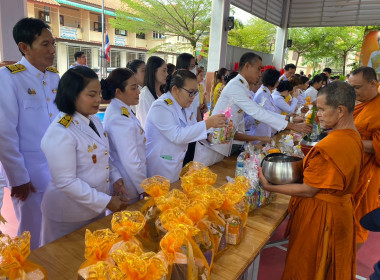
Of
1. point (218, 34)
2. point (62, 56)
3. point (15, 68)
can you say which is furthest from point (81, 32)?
point (15, 68)

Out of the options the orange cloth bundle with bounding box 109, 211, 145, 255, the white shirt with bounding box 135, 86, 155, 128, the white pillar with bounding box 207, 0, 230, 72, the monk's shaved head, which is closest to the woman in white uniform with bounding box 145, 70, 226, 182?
the monk's shaved head

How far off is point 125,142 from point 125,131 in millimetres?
71

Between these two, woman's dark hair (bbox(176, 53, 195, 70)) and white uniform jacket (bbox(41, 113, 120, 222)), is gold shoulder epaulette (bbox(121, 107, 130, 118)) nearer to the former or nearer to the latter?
white uniform jacket (bbox(41, 113, 120, 222))

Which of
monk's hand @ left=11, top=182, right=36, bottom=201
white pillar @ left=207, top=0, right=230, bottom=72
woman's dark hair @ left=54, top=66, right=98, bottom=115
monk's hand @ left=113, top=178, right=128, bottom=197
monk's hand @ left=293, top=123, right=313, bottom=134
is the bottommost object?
monk's hand @ left=11, top=182, right=36, bottom=201

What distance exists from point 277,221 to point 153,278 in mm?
1008

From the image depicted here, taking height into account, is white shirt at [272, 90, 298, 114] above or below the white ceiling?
below

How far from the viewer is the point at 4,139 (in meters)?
1.76

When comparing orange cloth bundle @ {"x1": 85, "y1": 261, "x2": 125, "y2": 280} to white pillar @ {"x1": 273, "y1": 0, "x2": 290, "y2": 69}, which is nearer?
orange cloth bundle @ {"x1": 85, "y1": 261, "x2": 125, "y2": 280}

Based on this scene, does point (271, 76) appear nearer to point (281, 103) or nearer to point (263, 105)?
point (263, 105)

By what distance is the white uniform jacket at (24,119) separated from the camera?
70.1 inches

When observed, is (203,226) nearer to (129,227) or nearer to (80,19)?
(129,227)

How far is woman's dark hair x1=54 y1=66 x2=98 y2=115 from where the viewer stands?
142 cm

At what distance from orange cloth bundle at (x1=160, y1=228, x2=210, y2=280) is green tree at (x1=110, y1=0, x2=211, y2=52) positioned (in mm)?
13232

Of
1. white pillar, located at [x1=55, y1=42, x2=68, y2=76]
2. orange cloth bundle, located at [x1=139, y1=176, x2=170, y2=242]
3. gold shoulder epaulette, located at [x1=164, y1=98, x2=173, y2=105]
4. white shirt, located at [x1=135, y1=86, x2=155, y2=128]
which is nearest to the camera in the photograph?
orange cloth bundle, located at [x1=139, y1=176, x2=170, y2=242]
